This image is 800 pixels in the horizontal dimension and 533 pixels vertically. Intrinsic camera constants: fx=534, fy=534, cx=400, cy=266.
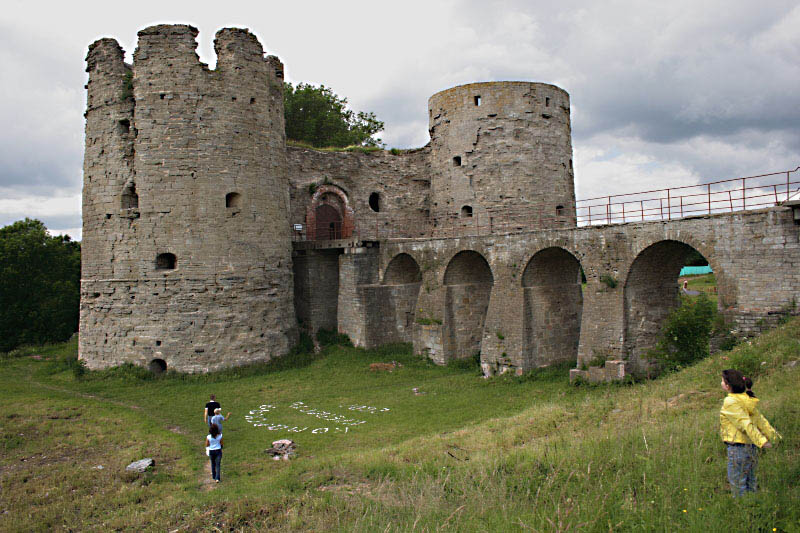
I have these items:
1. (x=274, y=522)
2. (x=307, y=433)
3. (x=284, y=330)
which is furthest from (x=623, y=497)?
(x=284, y=330)

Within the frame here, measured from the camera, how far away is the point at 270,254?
18234 millimetres

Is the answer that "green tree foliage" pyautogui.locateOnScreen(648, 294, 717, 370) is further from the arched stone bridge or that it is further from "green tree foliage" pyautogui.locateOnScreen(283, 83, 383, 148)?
"green tree foliage" pyautogui.locateOnScreen(283, 83, 383, 148)

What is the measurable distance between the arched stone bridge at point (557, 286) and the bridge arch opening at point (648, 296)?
32mm

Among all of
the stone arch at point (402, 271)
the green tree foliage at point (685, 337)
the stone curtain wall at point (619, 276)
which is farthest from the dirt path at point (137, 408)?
the green tree foliage at point (685, 337)

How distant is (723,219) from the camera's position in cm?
1263

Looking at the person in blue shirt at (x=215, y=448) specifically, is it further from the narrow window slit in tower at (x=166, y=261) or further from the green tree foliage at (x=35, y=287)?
the green tree foliage at (x=35, y=287)

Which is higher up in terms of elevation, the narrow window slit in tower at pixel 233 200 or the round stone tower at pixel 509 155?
the round stone tower at pixel 509 155

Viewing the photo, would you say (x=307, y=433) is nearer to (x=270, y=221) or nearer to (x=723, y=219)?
(x=270, y=221)

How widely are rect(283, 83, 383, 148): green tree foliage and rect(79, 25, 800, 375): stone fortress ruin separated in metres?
12.7

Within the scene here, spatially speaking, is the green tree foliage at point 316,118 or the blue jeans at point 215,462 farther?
the green tree foliage at point 316,118

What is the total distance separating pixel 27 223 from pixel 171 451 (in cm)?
1918

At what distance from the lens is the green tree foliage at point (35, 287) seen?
21891 millimetres

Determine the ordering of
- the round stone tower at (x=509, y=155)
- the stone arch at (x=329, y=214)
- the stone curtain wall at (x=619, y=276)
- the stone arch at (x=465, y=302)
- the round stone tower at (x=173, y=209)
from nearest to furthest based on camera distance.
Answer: the stone curtain wall at (x=619, y=276) → the round stone tower at (x=173, y=209) → the stone arch at (x=465, y=302) → the round stone tower at (x=509, y=155) → the stone arch at (x=329, y=214)

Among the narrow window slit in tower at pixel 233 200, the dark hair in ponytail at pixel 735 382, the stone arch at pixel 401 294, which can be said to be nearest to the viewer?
the dark hair in ponytail at pixel 735 382
